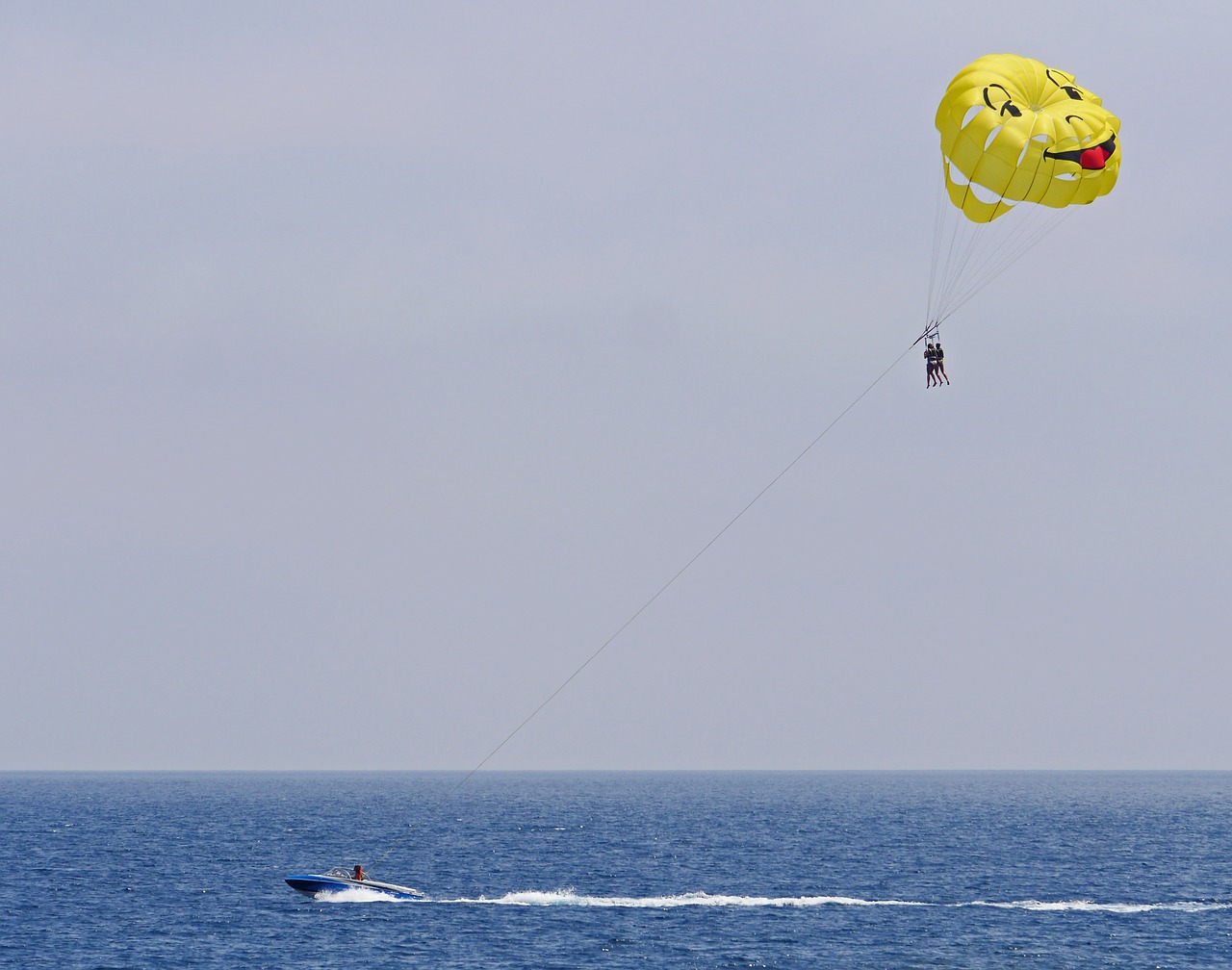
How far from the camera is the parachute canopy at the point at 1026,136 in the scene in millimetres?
50906

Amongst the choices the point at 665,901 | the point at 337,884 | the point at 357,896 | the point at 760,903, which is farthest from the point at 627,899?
the point at 337,884

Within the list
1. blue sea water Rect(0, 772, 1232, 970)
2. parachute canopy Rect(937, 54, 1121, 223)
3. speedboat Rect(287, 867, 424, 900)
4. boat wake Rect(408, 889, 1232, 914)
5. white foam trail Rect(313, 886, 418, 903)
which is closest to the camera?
parachute canopy Rect(937, 54, 1121, 223)

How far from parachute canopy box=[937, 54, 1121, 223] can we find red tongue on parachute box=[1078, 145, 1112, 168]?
0.11ft

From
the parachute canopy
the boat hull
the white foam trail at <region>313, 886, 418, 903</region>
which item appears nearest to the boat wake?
the boat hull

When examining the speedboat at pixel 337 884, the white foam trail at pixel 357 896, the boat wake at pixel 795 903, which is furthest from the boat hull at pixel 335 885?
the boat wake at pixel 795 903

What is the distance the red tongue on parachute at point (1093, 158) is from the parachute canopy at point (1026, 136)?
3 cm

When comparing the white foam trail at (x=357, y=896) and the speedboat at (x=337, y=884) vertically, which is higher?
the speedboat at (x=337, y=884)

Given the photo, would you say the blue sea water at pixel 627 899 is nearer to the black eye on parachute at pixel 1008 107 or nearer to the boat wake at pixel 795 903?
the boat wake at pixel 795 903

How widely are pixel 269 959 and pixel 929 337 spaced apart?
128 feet

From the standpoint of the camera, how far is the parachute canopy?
50.9m

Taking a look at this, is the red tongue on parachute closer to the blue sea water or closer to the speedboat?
the blue sea water

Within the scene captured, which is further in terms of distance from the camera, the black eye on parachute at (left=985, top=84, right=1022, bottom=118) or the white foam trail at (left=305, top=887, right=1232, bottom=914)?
the white foam trail at (left=305, top=887, right=1232, bottom=914)

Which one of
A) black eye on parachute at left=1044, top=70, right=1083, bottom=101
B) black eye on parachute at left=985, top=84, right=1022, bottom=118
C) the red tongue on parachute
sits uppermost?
black eye on parachute at left=1044, top=70, right=1083, bottom=101

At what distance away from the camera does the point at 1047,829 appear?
486 feet
